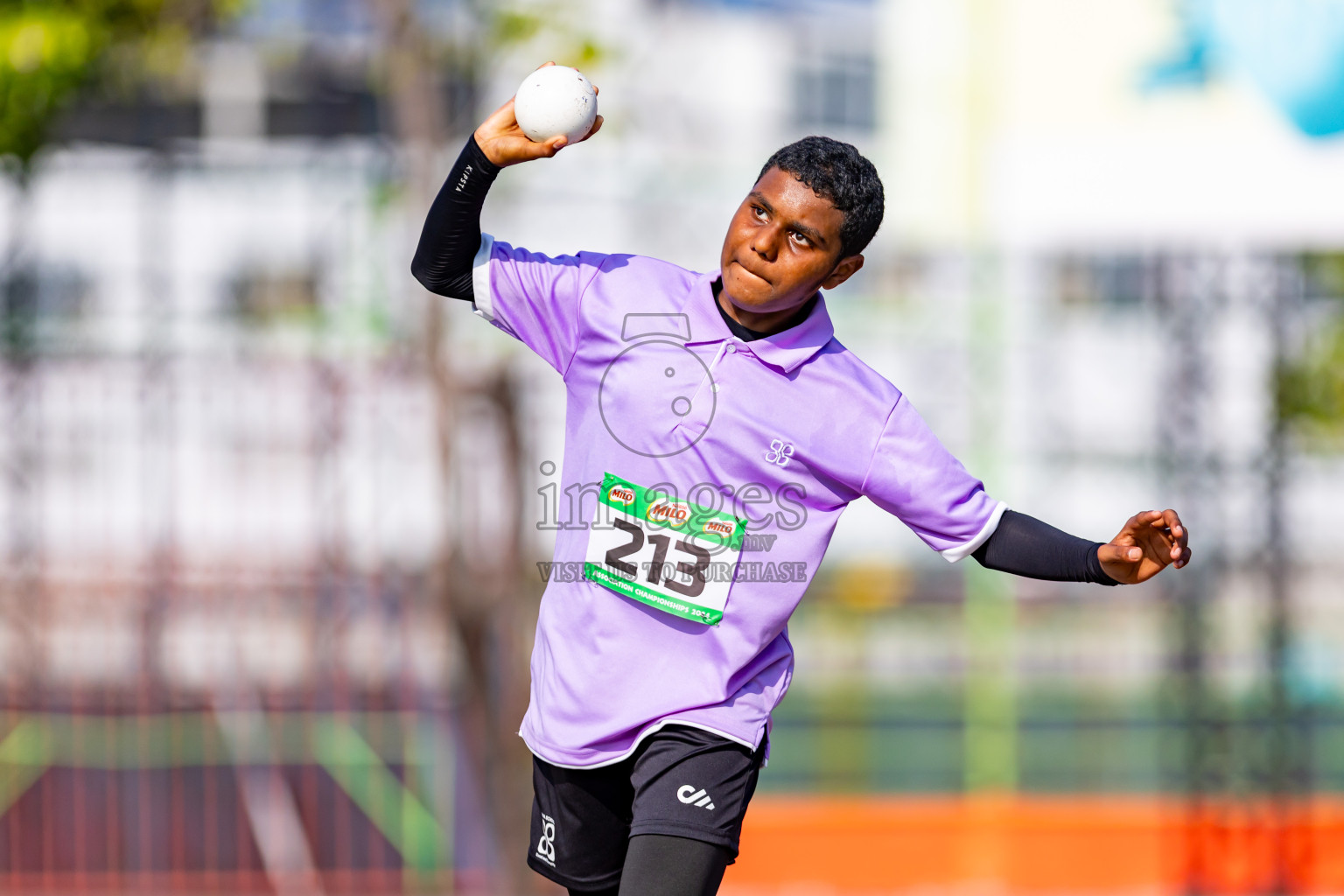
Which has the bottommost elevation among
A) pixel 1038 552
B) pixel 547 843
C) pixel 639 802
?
pixel 547 843

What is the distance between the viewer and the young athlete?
251cm

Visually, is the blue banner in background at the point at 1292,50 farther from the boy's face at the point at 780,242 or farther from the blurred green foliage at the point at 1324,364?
the blurred green foliage at the point at 1324,364

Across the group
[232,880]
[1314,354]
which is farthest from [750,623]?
[1314,354]

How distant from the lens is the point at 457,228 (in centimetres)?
257

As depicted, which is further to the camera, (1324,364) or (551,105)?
(1324,364)

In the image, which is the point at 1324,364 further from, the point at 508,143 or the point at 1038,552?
the point at 508,143

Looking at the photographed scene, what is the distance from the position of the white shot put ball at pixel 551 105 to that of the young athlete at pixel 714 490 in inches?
1.3

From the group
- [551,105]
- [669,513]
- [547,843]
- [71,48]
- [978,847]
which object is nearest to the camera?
[551,105]

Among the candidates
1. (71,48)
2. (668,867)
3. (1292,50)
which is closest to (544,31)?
(71,48)

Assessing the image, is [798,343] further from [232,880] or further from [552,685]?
[232,880]

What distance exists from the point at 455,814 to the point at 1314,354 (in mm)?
8645

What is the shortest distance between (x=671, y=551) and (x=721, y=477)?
0.15 m

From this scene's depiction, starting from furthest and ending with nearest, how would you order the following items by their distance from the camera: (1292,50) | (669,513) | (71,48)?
(71,48) < (1292,50) < (669,513)

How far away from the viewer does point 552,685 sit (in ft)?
8.66
